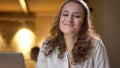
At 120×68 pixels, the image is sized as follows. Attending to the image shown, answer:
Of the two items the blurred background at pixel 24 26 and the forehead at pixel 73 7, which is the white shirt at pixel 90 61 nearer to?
the forehead at pixel 73 7

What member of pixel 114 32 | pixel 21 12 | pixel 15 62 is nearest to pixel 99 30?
pixel 114 32

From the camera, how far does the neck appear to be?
1.55 m

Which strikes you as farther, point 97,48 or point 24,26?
point 24,26

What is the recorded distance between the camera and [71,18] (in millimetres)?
1490

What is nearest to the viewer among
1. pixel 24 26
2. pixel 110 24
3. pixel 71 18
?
pixel 71 18

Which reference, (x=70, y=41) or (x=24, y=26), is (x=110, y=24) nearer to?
(x=70, y=41)

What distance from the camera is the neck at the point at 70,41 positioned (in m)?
1.55

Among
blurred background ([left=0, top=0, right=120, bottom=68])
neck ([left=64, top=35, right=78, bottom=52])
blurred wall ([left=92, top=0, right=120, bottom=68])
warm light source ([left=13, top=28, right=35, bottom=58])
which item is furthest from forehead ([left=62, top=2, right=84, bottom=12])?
warm light source ([left=13, top=28, right=35, bottom=58])

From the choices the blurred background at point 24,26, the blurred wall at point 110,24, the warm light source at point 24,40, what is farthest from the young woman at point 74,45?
the warm light source at point 24,40

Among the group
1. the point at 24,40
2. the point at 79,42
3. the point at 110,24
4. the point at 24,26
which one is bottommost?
the point at 24,40

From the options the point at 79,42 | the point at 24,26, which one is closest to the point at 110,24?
the point at 79,42

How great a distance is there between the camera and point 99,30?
12.3 feet

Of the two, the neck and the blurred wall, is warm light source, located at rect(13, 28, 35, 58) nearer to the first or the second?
the blurred wall

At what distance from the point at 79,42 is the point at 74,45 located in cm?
3
